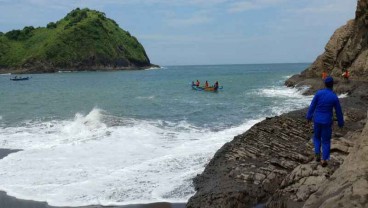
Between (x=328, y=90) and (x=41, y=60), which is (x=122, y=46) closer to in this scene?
(x=41, y=60)

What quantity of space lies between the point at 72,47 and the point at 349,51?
114549 millimetres

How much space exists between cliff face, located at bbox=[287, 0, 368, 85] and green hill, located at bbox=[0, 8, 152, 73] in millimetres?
102188

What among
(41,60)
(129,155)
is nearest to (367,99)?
(129,155)

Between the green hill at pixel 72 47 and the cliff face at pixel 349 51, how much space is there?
335 ft

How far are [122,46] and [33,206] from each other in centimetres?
15076

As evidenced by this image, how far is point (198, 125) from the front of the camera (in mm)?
24391

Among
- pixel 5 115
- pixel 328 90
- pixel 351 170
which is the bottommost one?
pixel 5 115

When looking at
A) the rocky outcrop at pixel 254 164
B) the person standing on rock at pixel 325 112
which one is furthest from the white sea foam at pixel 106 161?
the person standing on rock at pixel 325 112

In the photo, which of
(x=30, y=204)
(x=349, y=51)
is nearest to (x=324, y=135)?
(x=30, y=204)

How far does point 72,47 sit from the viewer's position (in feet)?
473

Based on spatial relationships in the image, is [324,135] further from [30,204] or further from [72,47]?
[72,47]

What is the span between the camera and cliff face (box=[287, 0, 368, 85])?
40928 millimetres

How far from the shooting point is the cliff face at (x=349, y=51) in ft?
134

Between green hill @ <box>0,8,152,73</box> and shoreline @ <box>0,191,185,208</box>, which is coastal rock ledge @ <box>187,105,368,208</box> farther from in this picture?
green hill @ <box>0,8,152,73</box>
